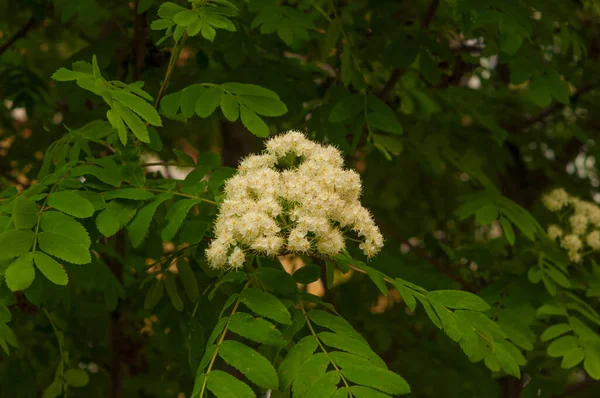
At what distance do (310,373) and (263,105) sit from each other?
0.79 metres

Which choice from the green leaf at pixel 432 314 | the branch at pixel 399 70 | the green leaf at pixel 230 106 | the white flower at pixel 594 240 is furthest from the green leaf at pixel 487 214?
the green leaf at pixel 230 106

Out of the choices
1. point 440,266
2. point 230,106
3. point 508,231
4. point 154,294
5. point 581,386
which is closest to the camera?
point 230,106

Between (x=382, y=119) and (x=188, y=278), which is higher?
(x=382, y=119)

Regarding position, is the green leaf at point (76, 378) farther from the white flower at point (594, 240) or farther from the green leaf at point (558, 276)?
the white flower at point (594, 240)

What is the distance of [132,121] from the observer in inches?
69.6

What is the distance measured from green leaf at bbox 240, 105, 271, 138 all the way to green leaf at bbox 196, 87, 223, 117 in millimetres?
71

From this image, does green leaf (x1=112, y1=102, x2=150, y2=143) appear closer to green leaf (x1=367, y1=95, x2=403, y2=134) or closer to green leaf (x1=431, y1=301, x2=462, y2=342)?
green leaf (x1=431, y1=301, x2=462, y2=342)

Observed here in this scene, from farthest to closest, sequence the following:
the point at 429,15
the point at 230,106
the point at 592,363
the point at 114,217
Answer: the point at 429,15 → the point at 592,363 → the point at 230,106 → the point at 114,217

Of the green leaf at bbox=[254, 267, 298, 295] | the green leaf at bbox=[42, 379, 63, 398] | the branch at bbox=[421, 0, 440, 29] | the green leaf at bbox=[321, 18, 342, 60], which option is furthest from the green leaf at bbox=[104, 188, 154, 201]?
the branch at bbox=[421, 0, 440, 29]

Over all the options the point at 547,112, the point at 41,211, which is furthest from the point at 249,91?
the point at 547,112

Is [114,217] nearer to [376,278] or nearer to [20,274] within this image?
[20,274]

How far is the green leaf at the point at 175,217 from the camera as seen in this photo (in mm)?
1754

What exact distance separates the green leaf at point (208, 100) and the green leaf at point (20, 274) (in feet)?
1.95

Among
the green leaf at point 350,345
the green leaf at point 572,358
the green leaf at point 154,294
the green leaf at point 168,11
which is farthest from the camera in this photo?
the green leaf at point 572,358
